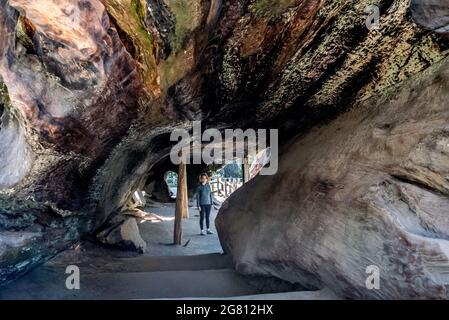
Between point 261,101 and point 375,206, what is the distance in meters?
2.26

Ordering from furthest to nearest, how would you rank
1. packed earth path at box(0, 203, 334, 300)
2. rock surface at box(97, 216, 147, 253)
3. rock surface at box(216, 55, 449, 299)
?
rock surface at box(97, 216, 147, 253) → packed earth path at box(0, 203, 334, 300) → rock surface at box(216, 55, 449, 299)

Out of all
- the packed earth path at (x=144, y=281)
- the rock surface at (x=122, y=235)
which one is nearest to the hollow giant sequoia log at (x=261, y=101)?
the packed earth path at (x=144, y=281)

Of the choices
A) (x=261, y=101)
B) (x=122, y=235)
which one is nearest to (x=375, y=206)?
(x=261, y=101)

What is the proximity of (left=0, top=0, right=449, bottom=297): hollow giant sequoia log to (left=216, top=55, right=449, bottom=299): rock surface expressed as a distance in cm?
1

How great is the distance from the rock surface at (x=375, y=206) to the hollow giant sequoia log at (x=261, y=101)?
14 millimetres

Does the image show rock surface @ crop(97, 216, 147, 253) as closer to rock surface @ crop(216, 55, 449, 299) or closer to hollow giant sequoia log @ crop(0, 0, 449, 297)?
hollow giant sequoia log @ crop(0, 0, 449, 297)

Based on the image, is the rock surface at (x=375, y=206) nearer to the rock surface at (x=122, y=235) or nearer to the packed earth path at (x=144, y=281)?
the packed earth path at (x=144, y=281)

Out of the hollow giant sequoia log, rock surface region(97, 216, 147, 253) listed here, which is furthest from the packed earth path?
rock surface region(97, 216, 147, 253)

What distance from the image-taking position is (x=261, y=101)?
463 cm

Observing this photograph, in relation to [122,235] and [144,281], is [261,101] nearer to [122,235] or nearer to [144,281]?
→ [144,281]

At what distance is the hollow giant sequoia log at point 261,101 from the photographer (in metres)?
2.68

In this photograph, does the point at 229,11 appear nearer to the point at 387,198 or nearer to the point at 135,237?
the point at 387,198

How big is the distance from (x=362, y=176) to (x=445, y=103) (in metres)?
0.91

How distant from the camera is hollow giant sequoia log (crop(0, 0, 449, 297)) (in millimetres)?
2680
